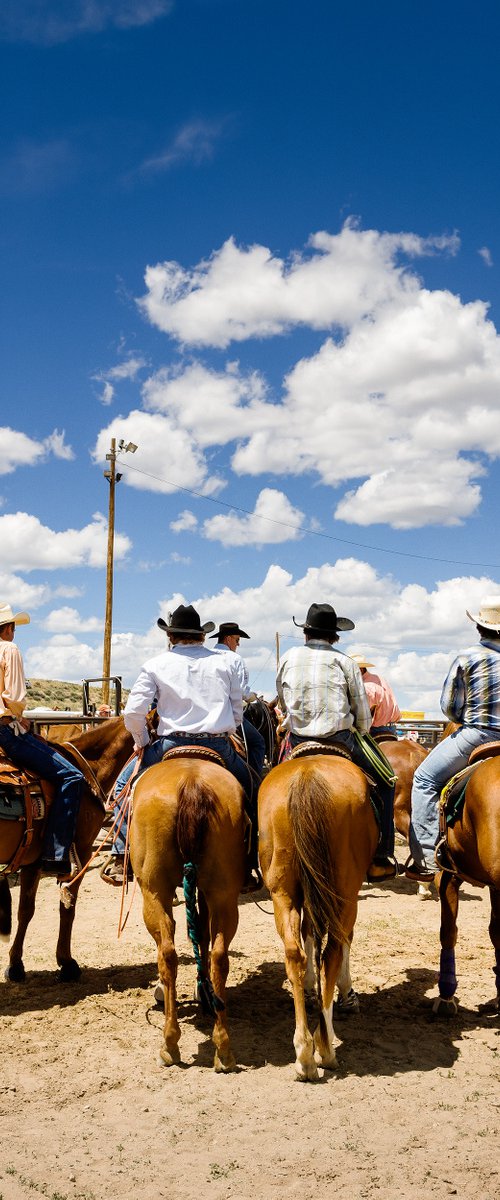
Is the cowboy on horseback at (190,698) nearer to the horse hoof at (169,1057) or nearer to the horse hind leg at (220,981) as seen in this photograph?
the horse hind leg at (220,981)

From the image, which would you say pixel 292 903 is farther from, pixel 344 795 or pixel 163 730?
pixel 163 730

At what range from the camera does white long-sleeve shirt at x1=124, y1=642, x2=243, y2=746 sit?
223 inches

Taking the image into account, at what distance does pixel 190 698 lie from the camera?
566cm

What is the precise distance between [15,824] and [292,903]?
2.44 m

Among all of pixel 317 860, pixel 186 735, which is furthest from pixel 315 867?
pixel 186 735

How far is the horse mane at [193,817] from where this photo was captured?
191 inches

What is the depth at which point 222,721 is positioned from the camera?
5.71 metres

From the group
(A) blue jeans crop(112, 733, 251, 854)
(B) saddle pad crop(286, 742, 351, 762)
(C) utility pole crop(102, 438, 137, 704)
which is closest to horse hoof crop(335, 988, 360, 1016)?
(A) blue jeans crop(112, 733, 251, 854)

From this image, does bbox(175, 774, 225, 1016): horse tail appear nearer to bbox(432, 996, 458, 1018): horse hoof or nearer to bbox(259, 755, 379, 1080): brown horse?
bbox(259, 755, 379, 1080): brown horse

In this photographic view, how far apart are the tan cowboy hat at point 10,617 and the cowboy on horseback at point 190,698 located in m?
1.52

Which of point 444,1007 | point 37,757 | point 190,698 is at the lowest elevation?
point 444,1007

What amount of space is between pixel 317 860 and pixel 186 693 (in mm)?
1454

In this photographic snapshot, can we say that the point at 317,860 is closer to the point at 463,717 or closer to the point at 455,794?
the point at 455,794

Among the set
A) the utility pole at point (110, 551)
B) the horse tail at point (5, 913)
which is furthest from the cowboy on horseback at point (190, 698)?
the utility pole at point (110, 551)
